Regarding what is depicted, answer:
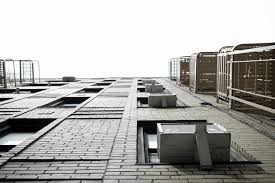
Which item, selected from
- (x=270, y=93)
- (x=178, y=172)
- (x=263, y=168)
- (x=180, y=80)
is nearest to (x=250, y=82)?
(x=270, y=93)

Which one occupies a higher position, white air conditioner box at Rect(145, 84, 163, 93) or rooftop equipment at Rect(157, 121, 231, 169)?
white air conditioner box at Rect(145, 84, 163, 93)

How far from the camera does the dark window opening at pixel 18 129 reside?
6279 millimetres

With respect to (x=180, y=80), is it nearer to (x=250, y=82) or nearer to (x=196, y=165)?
(x=250, y=82)

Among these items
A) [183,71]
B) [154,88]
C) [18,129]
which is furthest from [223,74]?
[183,71]

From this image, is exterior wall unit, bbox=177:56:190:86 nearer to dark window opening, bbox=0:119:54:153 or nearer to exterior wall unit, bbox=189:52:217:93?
exterior wall unit, bbox=189:52:217:93

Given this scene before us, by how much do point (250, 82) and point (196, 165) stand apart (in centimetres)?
542

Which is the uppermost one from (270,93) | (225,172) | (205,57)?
(205,57)

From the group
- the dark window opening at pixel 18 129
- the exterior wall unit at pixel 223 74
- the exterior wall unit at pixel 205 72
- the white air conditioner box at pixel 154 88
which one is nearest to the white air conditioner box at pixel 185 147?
the dark window opening at pixel 18 129

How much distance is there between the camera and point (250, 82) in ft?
28.9

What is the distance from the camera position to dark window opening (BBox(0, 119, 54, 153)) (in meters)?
6.28

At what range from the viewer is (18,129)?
23.8ft

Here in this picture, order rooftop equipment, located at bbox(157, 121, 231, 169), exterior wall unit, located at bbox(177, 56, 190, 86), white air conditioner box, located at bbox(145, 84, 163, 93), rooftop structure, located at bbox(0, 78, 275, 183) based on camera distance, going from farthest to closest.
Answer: exterior wall unit, located at bbox(177, 56, 190, 86)
white air conditioner box, located at bbox(145, 84, 163, 93)
rooftop equipment, located at bbox(157, 121, 231, 169)
rooftop structure, located at bbox(0, 78, 275, 183)

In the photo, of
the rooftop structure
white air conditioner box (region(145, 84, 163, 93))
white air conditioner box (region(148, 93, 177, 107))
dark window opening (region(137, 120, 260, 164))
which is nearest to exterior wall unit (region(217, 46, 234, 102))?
the rooftop structure

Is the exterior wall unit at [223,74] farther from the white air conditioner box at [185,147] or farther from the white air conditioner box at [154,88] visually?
the white air conditioner box at [185,147]
